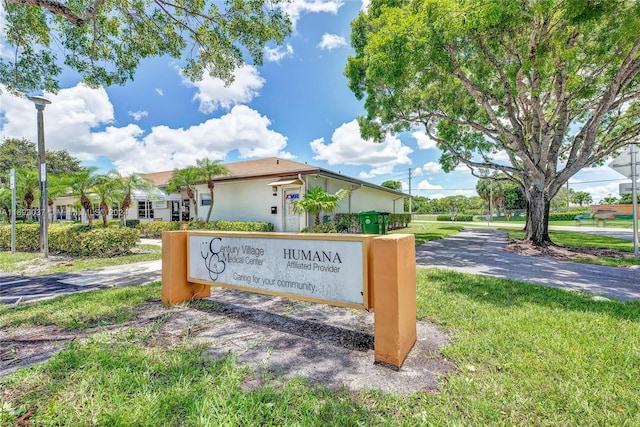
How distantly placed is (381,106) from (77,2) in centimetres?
968

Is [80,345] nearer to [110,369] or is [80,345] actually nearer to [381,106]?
[110,369]

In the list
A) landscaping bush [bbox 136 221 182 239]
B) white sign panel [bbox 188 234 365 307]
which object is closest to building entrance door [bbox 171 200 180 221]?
landscaping bush [bbox 136 221 182 239]

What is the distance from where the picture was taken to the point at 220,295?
5094 mm

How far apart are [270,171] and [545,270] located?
11.4 m

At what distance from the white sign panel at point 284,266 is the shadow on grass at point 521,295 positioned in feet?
8.00

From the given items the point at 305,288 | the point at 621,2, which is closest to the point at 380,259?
the point at 305,288

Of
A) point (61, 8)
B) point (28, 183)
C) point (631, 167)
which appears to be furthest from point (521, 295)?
point (28, 183)

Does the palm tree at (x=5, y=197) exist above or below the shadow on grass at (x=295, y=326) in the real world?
above

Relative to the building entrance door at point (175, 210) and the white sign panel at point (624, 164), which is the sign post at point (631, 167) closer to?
the white sign panel at point (624, 164)

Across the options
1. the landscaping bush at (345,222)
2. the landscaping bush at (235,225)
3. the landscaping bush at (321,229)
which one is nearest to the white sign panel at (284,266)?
the landscaping bush at (321,229)

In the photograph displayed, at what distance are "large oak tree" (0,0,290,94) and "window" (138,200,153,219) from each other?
12293mm

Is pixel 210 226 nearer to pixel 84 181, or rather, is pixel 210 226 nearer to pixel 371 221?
pixel 84 181

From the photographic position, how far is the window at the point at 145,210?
19.4 meters

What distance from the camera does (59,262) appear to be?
8.38 metres
